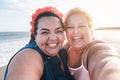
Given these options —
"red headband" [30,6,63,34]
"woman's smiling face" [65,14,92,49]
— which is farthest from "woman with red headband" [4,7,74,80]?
"woman's smiling face" [65,14,92,49]

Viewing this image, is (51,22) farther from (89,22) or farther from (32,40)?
(89,22)

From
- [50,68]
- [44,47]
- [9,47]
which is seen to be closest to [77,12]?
[44,47]

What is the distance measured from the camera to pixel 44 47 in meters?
2.84

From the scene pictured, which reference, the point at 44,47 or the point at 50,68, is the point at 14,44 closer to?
the point at 44,47

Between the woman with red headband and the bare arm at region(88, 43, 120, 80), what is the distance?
1.46ft

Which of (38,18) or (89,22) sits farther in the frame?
(89,22)

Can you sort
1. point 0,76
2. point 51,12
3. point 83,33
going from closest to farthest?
1. point 51,12
2. point 83,33
3. point 0,76

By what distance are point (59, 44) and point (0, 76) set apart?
16.3 ft

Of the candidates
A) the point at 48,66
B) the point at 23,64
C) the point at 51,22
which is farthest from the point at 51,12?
the point at 23,64

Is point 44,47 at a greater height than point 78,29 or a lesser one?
lesser

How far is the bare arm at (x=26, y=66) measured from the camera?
2.24 metres

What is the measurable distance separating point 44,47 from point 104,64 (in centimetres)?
87

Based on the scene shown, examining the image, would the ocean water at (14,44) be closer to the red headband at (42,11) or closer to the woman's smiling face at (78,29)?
the woman's smiling face at (78,29)

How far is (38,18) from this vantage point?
9.51 feet
